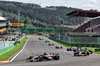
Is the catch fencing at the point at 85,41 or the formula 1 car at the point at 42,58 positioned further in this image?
the catch fencing at the point at 85,41

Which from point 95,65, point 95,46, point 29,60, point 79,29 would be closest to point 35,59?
point 29,60

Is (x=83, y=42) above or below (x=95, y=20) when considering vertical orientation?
below

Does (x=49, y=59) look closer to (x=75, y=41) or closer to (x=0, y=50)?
(x=0, y=50)

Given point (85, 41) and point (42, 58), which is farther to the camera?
point (85, 41)

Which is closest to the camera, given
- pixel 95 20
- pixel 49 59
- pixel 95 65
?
pixel 95 65

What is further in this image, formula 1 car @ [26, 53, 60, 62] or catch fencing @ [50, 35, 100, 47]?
catch fencing @ [50, 35, 100, 47]

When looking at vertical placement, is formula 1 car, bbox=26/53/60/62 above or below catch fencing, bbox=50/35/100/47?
above

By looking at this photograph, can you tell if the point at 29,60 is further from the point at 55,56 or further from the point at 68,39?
the point at 68,39

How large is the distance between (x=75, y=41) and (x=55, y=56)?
121 feet

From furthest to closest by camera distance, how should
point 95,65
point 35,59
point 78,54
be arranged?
point 78,54
point 35,59
point 95,65

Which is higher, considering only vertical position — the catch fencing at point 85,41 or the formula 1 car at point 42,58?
the formula 1 car at point 42,58

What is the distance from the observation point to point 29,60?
21.1m

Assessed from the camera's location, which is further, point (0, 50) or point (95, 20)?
point (95, 20)

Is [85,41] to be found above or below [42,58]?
below
